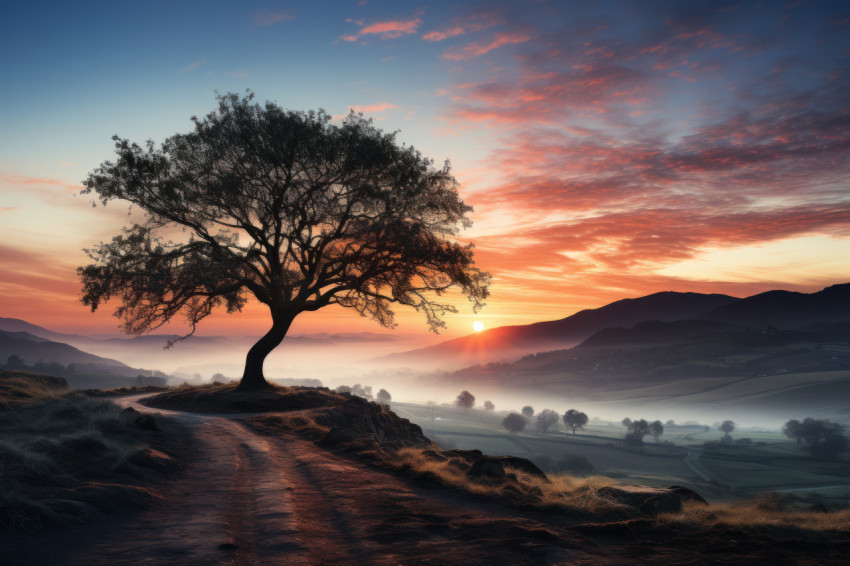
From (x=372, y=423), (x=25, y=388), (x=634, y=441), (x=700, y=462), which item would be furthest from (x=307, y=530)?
(x=634, y=441)

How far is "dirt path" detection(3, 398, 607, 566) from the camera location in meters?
7.36

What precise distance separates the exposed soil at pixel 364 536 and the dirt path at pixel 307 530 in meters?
0.02

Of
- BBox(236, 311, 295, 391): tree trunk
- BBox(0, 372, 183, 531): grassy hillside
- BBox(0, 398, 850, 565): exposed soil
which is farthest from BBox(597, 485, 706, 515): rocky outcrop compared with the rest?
BBox(236, 311, 295, 391): tree trunk

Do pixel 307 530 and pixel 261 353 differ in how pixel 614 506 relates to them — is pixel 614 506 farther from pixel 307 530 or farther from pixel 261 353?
pixel 261 353

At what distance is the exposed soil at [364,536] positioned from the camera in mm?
7367

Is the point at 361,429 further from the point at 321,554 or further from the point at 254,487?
the point at 321,554

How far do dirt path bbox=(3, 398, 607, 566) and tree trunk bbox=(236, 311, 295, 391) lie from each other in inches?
745

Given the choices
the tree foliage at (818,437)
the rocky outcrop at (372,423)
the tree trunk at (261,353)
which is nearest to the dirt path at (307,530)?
the rocky outcrop at (372,423)

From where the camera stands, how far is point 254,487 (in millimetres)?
11852

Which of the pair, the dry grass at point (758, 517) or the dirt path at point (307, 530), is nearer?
the dirt path at point (307, 530)

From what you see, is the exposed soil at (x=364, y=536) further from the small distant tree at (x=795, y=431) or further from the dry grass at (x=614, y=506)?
the small distant tree at (x=795, y=431)

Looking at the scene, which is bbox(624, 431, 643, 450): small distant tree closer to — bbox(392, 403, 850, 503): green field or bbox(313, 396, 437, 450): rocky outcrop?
bbox(392, 403, 850, 503): green field

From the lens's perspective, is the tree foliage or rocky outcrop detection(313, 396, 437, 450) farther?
the tree foliage

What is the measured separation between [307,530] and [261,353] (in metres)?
25.4
